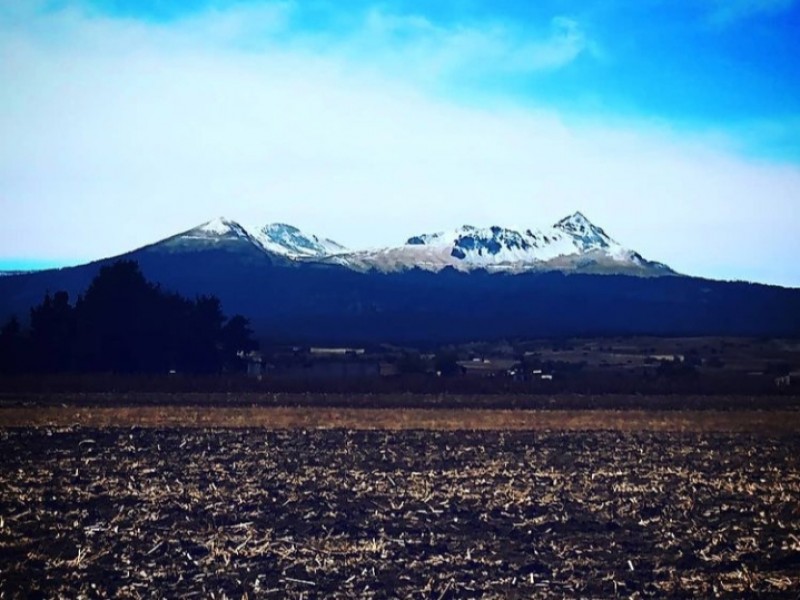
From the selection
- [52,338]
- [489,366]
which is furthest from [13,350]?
[489,366]

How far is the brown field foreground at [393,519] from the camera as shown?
1227 cm

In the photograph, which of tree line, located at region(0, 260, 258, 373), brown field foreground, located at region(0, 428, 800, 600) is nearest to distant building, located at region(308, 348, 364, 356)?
tree line, located at region(0, 260, 258, 373)

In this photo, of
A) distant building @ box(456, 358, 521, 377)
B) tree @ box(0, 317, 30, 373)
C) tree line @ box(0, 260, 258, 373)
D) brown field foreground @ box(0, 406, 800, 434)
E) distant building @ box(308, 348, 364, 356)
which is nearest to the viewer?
brown field foreground @ box(0, 406, 800, 434)

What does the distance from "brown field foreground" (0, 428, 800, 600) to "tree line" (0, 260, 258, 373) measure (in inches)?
1264

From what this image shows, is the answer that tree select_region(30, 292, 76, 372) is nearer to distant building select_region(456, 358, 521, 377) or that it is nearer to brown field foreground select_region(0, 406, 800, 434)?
brown field foreground select_region(0, 406, 800, 434)

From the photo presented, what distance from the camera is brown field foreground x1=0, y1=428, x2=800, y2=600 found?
1227 cm

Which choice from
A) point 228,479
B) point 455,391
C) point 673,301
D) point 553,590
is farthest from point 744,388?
point 673,301

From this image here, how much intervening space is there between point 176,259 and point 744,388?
16302cm

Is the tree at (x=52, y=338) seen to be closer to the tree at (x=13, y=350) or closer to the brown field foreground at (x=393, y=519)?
the tree at (x=13, y=350)

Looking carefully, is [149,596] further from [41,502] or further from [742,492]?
[742,492]

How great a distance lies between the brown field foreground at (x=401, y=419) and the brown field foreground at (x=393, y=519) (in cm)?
442

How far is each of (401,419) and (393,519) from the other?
647 inches

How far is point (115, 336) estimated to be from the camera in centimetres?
5634

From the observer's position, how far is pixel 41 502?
16500 mm
